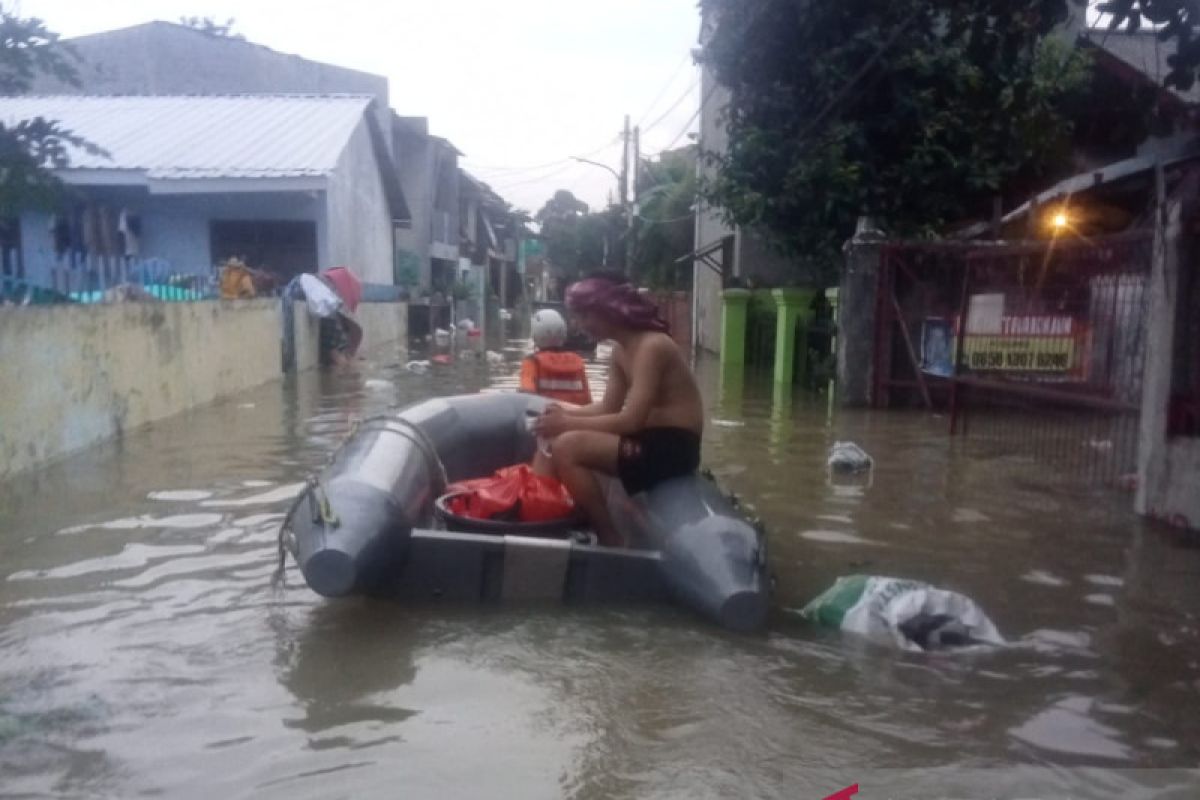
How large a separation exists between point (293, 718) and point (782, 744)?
1.55m

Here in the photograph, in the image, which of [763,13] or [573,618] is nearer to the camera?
[573,618]

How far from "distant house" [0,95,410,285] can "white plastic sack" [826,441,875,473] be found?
33.5ft

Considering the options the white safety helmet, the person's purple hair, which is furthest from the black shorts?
the white safety helmet

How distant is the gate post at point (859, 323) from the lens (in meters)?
12.4

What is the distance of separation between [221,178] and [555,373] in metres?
12.0

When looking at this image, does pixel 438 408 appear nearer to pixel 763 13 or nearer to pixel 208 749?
pixel 763 13

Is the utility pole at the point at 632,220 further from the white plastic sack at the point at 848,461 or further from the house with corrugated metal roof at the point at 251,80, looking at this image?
the white plastic sack at the point at 848,461

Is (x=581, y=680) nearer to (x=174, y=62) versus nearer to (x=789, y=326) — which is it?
(x=789, y=326)

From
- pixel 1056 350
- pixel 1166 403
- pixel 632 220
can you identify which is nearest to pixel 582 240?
pixel 632 220

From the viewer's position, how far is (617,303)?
5.12 meters

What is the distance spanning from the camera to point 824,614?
4.77 metres

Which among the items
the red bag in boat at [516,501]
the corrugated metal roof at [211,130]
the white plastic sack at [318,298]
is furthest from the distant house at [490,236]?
the red bag in boat at [516,501]

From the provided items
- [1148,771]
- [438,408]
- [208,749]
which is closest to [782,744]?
[1148,771]

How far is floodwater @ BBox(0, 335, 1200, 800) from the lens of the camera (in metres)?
3.38
